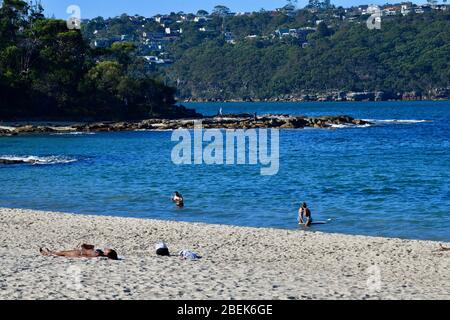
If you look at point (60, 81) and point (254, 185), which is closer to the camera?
point (254, 185)

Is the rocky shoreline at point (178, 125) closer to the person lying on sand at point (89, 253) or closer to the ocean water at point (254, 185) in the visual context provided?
the ocean water at point (254, 185)

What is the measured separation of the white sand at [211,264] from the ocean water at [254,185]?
284 cm

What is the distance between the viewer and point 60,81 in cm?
9312

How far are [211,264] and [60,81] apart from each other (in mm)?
80290

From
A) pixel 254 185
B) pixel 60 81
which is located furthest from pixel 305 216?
pixel 60 81

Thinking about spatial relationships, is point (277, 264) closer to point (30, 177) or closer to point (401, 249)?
point (401, 249)

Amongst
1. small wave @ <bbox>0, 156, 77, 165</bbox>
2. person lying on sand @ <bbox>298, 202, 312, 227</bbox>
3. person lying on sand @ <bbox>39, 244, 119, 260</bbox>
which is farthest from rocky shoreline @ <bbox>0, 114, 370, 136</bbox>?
person lying on sand @ <bbox>39, 244, 119, 260</bbox>

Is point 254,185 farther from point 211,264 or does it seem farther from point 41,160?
point 211,264

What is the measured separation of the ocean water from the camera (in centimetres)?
2541

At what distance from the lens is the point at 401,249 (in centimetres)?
1897

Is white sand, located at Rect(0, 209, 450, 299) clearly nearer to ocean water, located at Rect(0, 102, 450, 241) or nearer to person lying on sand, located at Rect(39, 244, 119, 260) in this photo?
person lying on sand, located at Rect(39, 244, 119, 260)

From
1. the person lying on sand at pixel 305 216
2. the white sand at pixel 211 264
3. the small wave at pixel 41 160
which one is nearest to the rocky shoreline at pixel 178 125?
the small wave at pixel 41 160

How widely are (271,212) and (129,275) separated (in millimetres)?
13131

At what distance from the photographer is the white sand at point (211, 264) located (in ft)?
41.5
